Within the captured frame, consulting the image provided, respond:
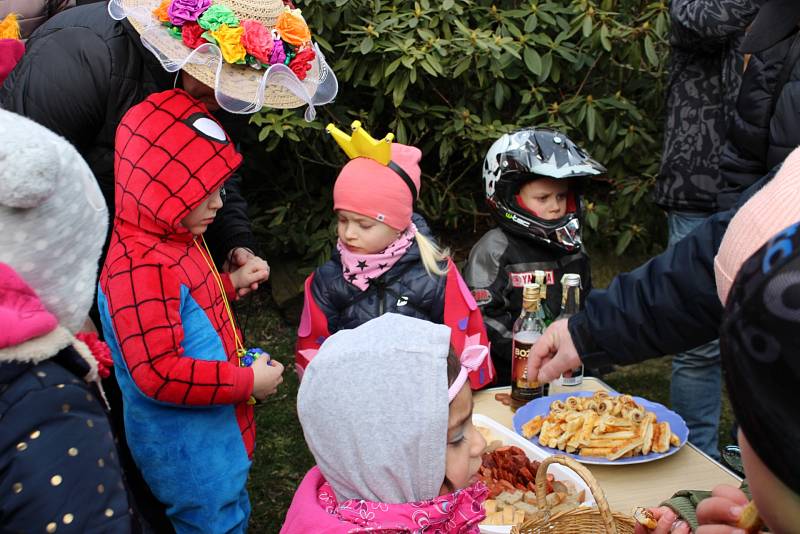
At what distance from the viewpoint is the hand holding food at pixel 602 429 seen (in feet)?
7.22

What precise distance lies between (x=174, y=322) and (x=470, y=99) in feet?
10.2

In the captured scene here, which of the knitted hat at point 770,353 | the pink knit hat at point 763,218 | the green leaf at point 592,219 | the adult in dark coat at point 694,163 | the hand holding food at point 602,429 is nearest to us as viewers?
the knitted hat at point 770,353

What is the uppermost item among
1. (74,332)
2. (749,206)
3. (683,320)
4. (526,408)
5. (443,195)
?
(749,206)

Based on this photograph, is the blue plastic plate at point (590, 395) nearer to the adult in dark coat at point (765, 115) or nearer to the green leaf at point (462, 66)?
the adult in dark coat at point (765, 115)

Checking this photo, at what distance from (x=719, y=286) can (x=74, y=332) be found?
3.76 feet

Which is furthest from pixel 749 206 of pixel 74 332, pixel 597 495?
pixel 74 332

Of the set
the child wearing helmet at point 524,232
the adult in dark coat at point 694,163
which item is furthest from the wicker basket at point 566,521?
the adult in dark coat at point 694,163

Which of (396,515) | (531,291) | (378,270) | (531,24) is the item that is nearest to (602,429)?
(531,291)

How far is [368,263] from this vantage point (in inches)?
121

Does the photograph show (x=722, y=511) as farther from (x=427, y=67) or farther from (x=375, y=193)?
(x=427, y=67)

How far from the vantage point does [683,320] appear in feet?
6.89

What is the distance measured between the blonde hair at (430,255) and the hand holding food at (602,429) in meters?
0.89

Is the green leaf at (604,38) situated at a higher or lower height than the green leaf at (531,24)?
lower

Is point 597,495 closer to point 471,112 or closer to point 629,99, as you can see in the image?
point 471,112
